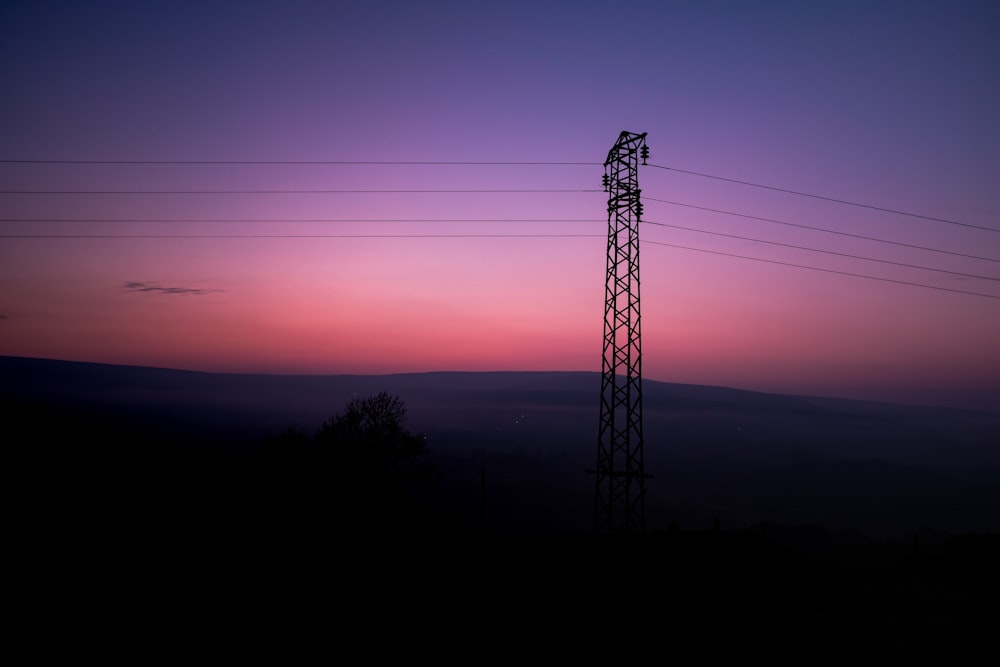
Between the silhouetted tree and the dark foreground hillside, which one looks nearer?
the dark foreground hillside

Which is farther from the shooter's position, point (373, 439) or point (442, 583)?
point (373, 439)

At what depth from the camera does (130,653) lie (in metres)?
17.0

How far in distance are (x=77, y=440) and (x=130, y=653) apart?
49.6 meters

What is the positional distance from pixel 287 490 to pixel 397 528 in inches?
387

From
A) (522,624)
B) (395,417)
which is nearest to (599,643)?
(522,624)

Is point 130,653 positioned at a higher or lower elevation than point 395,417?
lower

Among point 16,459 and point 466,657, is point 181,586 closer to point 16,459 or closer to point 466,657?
point 466,657

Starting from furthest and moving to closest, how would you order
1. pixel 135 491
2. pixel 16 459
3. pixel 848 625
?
pixel 16 459, pixel 135 491, pixel 848 625

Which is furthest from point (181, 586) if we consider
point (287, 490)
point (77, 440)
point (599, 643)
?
point (77, 440)

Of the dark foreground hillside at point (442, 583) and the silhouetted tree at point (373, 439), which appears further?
the silhouetted tree at point (373, 439)

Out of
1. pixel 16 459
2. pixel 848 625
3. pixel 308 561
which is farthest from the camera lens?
pixel 16 459

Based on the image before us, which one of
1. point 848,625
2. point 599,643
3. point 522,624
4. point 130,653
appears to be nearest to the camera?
point 130,653

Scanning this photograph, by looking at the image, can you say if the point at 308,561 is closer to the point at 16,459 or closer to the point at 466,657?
the point at 466,657

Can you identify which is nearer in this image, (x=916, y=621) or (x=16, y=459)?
(x=916, y=621)
